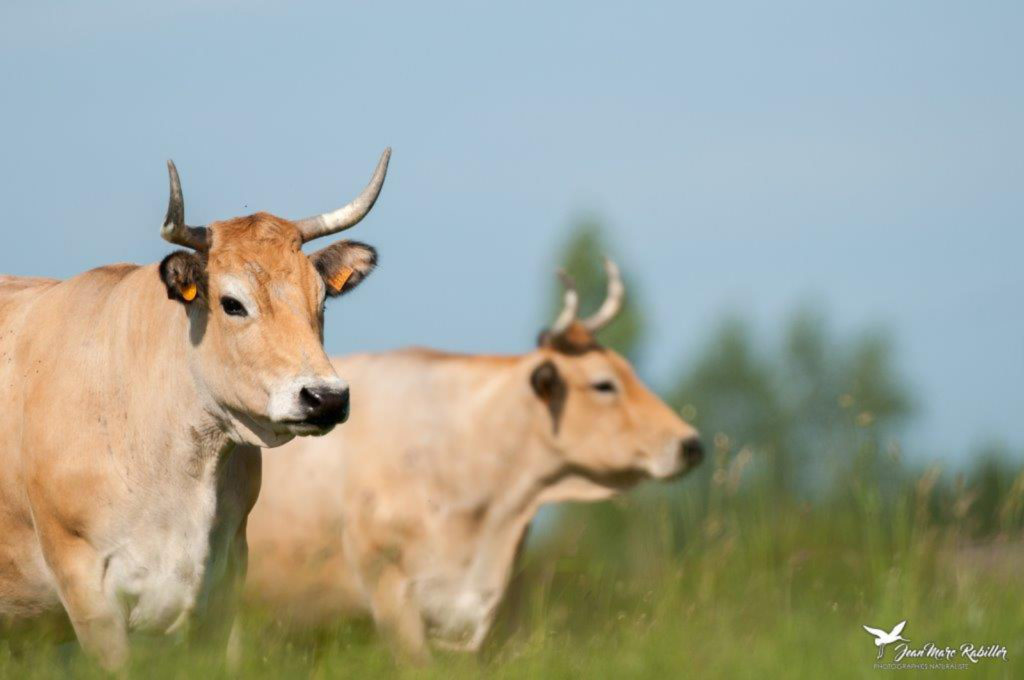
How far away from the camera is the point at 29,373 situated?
6.93 metres

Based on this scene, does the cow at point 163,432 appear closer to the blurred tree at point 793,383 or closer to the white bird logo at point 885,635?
the white bird logo at point 885,635

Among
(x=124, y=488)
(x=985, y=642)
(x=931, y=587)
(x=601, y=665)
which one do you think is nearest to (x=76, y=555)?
(x=124, y=488)

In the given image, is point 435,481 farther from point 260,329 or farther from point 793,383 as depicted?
point 793,383

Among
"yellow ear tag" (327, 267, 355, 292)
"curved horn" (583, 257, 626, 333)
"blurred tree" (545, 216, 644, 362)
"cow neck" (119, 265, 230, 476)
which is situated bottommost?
"blurred tree" (545, 216, 644, 362)

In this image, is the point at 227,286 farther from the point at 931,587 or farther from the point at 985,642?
the point at 931,587

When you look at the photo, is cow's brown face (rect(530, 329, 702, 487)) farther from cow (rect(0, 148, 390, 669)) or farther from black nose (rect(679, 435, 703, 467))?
cow (rect(0, 148, 390, 669))

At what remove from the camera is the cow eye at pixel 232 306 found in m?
6.36

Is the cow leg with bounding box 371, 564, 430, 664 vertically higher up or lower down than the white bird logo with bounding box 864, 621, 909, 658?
lower down

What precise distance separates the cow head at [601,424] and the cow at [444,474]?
10mm

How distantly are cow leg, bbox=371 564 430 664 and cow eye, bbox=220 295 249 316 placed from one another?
380cm

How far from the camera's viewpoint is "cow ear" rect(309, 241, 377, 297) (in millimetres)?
7129

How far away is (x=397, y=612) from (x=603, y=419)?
214 centimetres

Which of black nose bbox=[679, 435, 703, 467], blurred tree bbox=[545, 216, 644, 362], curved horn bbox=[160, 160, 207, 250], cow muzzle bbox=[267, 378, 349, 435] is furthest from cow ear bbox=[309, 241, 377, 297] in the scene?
blurred tree bbox=[545, 216, 644, 362]

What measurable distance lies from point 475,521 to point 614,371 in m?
1.52
